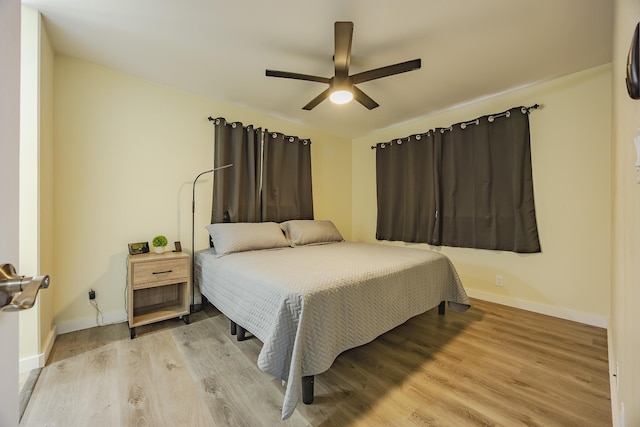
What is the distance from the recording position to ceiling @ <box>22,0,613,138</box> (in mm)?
1706

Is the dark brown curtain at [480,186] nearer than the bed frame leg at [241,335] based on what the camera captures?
No

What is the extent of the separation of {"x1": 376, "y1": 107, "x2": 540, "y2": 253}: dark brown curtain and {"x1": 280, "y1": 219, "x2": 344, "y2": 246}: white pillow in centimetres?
120

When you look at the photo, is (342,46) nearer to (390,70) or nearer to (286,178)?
(390,70)

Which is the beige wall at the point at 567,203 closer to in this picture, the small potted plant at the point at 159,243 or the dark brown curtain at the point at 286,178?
the dark brown curtain at the point at 286,178

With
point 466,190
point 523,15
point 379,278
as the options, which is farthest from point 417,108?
point 379,278

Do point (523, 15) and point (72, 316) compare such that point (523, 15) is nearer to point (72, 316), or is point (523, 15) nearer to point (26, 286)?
point (26, 286)

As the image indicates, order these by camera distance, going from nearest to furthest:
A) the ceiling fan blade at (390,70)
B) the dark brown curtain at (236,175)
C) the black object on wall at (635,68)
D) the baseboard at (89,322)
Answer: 1. the black object on wall at (635,68)
2. the ceiling fan blade at (390,70)
3. the baseboard at (89,322)
4. the dark brown curtain at (236,175)

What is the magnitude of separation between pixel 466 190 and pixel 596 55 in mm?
1529

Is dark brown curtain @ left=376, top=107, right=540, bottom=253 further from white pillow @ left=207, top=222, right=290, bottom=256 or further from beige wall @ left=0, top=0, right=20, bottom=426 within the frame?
beige wall @ left=0, top=0, right=20, bottom=426

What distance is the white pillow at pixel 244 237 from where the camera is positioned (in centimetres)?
259

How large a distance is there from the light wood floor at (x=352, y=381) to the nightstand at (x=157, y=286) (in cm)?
15

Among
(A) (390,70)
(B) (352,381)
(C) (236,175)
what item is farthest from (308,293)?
(C) (236,175)

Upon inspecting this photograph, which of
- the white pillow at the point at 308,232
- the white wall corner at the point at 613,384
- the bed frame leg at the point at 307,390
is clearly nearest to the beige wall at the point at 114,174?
the white pillow at the point at 308,232

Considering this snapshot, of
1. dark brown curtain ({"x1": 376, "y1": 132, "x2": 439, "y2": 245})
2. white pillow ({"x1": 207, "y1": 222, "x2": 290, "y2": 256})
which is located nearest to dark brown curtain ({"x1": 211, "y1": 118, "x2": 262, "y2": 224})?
white pillow ({"x1": 207, "y1": 222, "x2": 290, "y2": 256})
